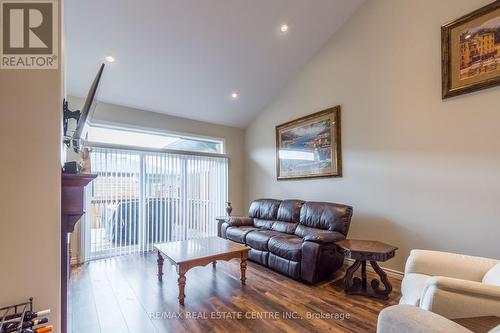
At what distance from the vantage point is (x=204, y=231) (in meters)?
5.18

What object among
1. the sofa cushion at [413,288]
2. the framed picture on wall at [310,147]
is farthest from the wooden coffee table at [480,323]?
the framed picture on wall at [310,147]

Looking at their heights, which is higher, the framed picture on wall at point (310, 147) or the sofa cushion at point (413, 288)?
the framed picture on wall at point (310, 147)

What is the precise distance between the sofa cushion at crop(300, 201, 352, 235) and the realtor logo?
131 inches

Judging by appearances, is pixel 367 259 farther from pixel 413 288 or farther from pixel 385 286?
pixel 413 288

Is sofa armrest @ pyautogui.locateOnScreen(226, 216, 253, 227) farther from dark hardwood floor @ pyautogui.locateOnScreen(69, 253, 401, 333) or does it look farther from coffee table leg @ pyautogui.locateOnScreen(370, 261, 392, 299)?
coffee table leg @ pyautogui.locateOnScreen(370, 261, 392, 299)

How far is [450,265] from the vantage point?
6.05 feet

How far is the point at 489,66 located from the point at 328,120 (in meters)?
1.93

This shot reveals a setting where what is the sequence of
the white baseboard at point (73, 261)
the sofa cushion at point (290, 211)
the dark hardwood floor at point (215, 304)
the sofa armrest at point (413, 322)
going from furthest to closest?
the sofa cushion at point (290, 211) → the white baseboard at point (73, 261) → the dark hardwood floor at point (215, 304) → the sofa armrest at point (413, 322)

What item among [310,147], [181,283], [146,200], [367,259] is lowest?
[181,283]

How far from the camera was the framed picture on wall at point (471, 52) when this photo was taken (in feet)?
7.90

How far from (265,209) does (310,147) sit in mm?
1420

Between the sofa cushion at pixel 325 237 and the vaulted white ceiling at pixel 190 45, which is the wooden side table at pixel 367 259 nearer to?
the sofa cushion at pixel 325 237

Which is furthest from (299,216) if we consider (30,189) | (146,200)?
(30,189)

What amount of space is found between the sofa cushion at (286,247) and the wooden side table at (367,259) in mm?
524
